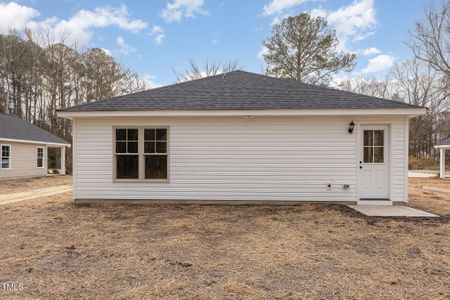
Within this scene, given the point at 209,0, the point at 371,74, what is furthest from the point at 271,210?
the point at 371,74

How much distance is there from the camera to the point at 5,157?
53.7ft

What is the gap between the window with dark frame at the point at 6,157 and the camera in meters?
16.2

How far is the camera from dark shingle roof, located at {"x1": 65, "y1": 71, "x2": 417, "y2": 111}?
7.70 m

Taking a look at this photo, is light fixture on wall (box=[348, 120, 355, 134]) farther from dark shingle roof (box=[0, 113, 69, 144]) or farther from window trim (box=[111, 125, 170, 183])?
dark shingle roof (box=[0, 113, 69, 144])

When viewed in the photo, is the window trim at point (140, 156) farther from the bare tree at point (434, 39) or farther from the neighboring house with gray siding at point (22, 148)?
the bare tree at point (434, 39)

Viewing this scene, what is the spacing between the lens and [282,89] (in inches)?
353

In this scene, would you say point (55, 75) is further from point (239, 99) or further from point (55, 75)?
point (239, 99)

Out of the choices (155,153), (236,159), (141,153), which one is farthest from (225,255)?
(141,153)

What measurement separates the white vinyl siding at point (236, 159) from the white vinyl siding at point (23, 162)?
38.4 ft

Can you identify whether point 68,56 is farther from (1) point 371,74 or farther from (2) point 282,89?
(1) point 371,74

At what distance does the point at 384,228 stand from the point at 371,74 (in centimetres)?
2980

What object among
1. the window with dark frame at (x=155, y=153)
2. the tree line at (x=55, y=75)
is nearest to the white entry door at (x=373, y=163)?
the window with dark frame at (x=155, y=153)

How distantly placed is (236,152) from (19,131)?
1628 centimetres

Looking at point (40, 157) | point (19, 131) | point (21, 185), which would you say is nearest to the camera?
point (21, 185)
